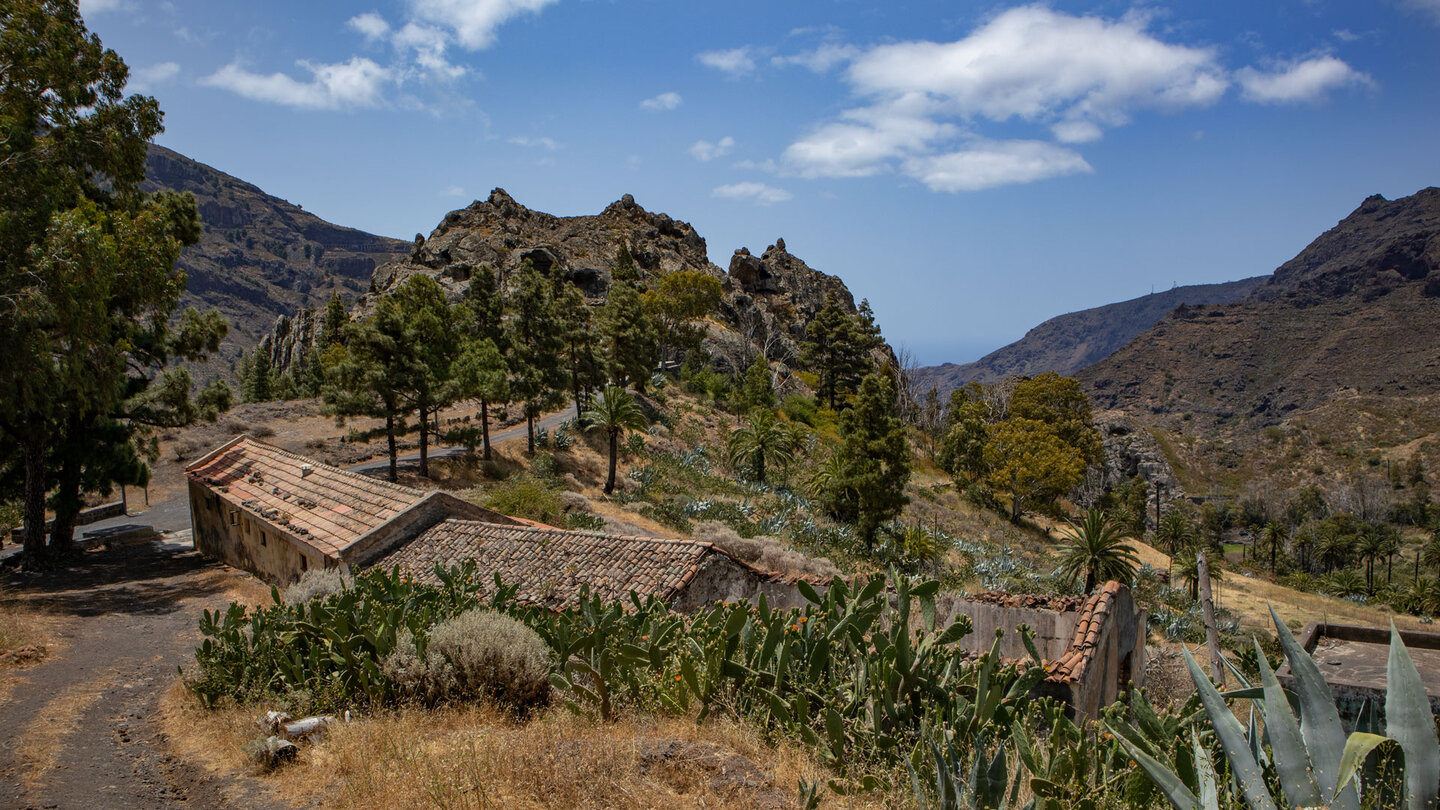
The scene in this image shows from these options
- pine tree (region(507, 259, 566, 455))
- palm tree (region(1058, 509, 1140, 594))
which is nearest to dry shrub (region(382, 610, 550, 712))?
palm tree (region(1058, 509, 1140, 594))

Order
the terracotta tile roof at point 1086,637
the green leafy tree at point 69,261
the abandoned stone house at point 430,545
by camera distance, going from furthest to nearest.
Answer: the green leafy tree at point 69,261
the abandoned stone house at point 430,545
the terracotta tile roof at point 1086,637

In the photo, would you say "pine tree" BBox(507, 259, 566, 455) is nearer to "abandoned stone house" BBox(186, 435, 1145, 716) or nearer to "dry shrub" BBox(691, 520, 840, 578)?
"dry shrub" BBox(691, 520, 840, 578)

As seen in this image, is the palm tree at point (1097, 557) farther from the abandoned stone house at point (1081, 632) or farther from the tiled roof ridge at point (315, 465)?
the tiled roof ridge at point (315, 465)

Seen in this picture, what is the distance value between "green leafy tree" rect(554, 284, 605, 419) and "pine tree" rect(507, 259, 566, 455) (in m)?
2.24

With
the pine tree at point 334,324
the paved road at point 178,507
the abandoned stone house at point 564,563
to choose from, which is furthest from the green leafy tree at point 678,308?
the abandoned stone house at point 564,563

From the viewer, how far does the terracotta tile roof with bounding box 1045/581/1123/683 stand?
871 centimetres

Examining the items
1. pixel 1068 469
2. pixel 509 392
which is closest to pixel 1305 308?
pixel 1068 469

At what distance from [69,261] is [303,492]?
6.08 metres

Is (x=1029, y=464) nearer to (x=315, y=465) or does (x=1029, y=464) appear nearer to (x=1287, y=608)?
(x=1287, y=608)

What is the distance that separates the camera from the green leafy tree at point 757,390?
176 feet

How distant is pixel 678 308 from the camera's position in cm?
5766

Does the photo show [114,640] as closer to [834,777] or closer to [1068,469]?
[834,777]

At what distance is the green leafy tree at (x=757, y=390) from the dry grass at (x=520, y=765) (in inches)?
1840

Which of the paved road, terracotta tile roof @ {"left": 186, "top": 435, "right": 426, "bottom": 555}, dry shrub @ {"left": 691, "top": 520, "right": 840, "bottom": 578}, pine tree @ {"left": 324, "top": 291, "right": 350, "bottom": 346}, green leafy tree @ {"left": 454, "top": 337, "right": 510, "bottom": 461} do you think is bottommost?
dry shrub @ {"left": 691, "top": 520, "right": 840, "bottom": 578}
